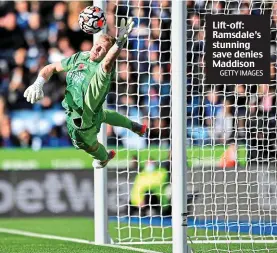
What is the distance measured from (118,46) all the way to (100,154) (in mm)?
1362

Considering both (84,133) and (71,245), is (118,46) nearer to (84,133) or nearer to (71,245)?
(84,133)

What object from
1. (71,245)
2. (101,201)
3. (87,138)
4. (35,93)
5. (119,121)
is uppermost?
(35,93)

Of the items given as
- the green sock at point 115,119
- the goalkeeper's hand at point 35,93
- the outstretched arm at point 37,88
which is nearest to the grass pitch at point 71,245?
the green sock at point 115,119

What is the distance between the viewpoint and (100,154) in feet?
31.9

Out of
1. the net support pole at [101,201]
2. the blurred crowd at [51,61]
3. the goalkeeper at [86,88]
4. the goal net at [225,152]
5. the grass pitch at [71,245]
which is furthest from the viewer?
the blurred crowd at [51,61]

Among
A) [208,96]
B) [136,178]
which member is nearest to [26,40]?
[136,178]

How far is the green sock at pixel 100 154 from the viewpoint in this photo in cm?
967

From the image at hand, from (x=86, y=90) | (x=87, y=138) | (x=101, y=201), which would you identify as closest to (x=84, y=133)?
(x=87, y=138)

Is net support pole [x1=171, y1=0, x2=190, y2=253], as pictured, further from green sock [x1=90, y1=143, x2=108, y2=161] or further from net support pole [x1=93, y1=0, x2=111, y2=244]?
net support pole [x1=93, y1=0, x2=111, y2=244]

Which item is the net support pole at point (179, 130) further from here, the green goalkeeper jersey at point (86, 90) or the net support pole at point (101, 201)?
the net support pole at point (101, 201)

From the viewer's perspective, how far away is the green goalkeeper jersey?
9172mm

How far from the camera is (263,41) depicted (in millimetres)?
10078

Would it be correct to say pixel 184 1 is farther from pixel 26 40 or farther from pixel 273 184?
pixel 26 40

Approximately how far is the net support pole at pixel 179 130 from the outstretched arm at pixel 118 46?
0.79 metres
